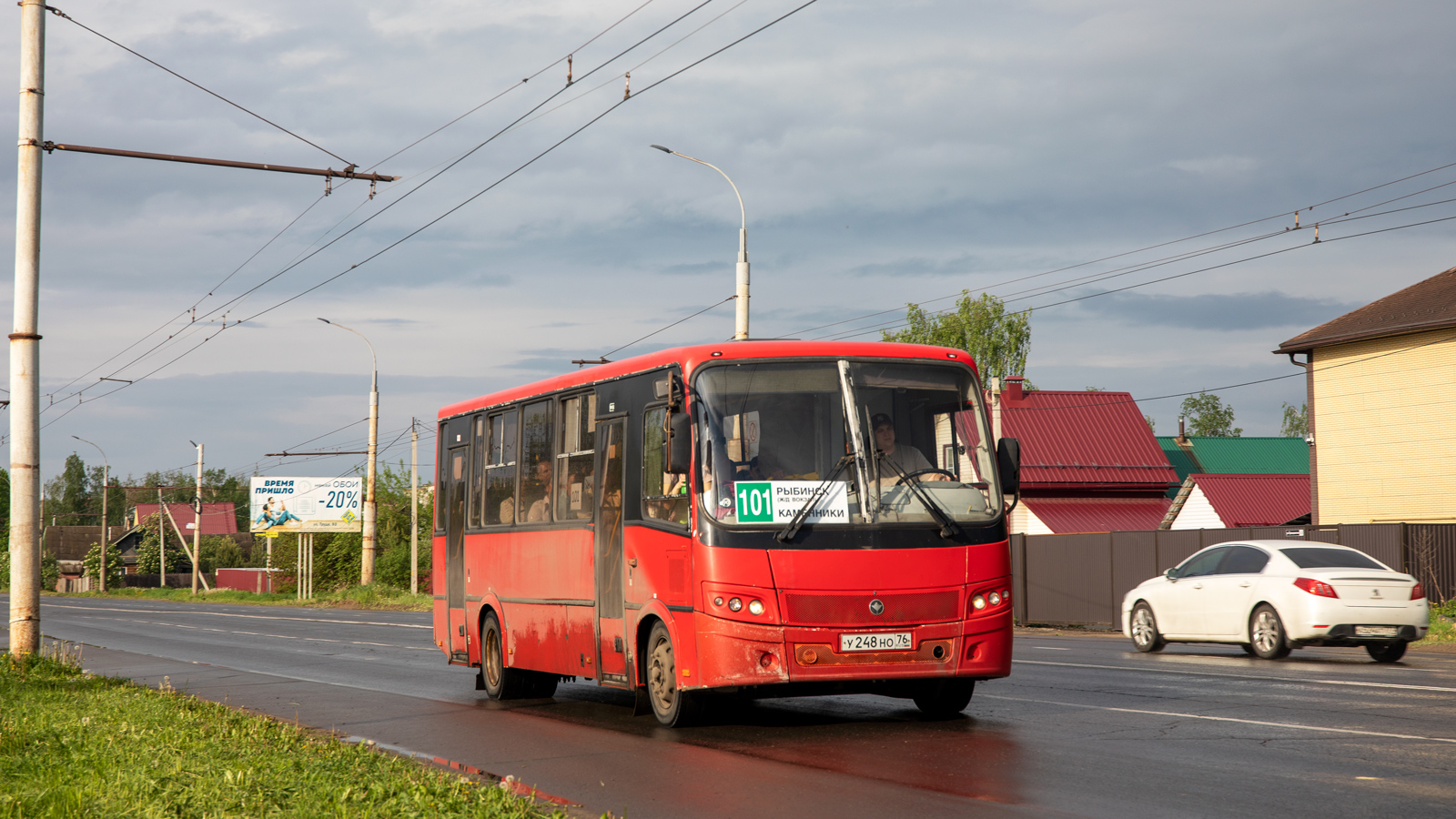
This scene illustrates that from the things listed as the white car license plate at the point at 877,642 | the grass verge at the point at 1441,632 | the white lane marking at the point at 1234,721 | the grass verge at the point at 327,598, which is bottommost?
the grass verge at the point at 327,598

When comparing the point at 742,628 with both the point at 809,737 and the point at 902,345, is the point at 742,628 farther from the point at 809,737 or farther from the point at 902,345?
the point at 902,345

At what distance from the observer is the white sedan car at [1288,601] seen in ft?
55.6

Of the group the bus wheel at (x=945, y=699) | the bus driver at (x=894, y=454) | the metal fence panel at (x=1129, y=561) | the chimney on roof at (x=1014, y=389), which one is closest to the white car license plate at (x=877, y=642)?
the bus wheel at (x=945, y=699)

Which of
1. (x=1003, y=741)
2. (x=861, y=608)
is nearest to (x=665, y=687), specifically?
(x=861, y=608)

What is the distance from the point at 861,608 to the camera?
10055 mm

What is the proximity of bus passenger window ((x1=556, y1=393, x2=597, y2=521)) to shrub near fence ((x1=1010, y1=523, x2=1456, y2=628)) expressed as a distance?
14.1m

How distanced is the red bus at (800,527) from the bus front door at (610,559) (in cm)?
2

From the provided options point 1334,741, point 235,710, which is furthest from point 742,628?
point 235,710

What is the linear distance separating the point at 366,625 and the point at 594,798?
29.2m

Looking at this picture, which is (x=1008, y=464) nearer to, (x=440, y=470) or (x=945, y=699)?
(x=945, y=699)

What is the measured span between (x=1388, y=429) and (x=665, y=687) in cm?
3127

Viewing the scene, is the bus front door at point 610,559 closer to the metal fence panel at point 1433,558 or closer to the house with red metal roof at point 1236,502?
the metal fence panel at point 1433,558

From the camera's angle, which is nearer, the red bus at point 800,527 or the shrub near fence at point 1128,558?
the red bus at point 800,527

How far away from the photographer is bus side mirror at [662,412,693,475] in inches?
406
